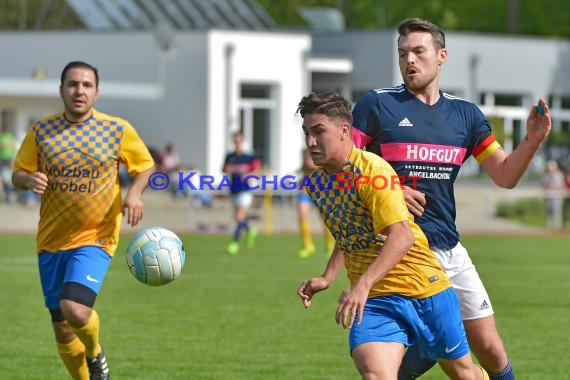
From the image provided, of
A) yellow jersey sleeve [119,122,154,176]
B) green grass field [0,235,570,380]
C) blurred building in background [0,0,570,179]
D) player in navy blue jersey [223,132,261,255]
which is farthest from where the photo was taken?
blurred building in background [0,0,570,179]

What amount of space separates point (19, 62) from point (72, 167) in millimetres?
34697

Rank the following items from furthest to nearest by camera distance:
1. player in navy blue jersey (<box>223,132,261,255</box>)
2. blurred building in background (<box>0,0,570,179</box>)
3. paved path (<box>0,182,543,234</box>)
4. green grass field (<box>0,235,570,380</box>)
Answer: blurred building in background (<box>0,0,570,179</box>) < paved path (<box>0,182,543,234</box>) < player in navy blue jersey (<box>223,132,261,255</box>) < green grass field (<box>0,235,570,380</box>)

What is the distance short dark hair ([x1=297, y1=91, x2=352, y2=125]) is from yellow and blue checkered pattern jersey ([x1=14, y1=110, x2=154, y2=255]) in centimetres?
256

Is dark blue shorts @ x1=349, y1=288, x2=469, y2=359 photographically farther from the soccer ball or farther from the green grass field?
the green grass field

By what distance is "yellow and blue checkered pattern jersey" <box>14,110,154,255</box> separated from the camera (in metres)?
8.16

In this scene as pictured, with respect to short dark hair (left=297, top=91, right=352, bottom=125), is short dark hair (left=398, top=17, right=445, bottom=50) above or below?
above

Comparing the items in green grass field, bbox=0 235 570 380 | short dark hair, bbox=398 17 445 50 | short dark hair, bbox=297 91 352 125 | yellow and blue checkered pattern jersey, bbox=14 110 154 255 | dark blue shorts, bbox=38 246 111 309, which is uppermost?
short dark hair, bbox=398 17 445 50

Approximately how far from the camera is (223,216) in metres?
31.5

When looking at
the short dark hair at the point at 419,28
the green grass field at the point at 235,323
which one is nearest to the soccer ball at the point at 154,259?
the green grass field at the point at 235,323

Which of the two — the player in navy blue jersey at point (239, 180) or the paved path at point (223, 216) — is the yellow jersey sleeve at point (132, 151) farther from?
the paved path at point (223, 216)

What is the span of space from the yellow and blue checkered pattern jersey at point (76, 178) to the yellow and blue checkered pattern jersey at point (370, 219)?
91.1 inches

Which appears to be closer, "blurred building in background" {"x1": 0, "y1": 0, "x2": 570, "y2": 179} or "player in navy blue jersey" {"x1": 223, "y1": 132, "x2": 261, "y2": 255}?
"player in navy blue jersey" {"x1": 223, "y1": 132, "x2": 261, "y2": 255}

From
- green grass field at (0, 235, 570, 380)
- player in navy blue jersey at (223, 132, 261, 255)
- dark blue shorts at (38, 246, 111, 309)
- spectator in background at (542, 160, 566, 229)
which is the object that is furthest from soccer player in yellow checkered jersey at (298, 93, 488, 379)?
spectator in background at (542, 160, 566, 229)

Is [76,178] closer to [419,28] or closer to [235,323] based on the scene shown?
[419,28]
